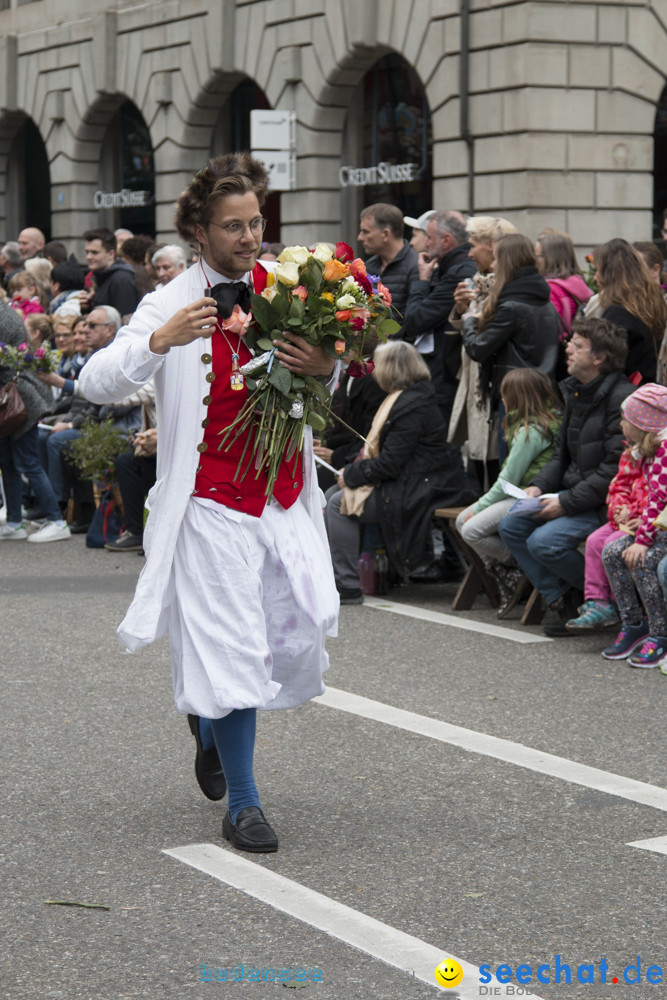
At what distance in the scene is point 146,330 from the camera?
4.98 m

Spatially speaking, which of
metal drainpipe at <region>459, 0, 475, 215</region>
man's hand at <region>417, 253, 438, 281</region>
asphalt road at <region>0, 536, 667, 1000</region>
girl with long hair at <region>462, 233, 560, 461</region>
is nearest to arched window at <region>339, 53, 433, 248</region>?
metal drainpipe at <region>459, 0, 475, 215</region>

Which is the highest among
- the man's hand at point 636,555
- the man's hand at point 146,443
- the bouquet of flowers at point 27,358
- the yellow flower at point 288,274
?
the yellow flower at point 288,274

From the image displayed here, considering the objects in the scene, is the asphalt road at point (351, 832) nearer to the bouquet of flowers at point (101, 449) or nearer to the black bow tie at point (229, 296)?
the black bow tie at point (229, 296)

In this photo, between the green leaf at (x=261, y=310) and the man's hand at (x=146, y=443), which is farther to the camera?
the man's hand at (x=146, y=443)

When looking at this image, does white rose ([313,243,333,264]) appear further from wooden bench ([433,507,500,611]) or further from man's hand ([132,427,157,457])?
man's hand ([132,427,157,457])

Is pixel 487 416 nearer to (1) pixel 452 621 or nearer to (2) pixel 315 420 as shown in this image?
(1) pixel 452 621

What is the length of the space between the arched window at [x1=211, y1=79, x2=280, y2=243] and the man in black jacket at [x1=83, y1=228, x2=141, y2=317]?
31.1 feet

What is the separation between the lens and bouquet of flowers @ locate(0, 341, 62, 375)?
1255 cm

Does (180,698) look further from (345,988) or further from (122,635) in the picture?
(345,988)

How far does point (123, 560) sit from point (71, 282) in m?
5.80

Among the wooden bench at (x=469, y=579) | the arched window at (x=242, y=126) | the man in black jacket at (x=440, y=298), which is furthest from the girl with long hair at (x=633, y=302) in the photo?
the arched window at (x=242, y=126)

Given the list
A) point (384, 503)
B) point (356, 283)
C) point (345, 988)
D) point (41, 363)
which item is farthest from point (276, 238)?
point (345, 988)

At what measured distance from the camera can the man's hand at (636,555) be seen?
7824mm

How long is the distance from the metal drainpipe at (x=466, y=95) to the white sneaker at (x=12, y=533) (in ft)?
27.1
